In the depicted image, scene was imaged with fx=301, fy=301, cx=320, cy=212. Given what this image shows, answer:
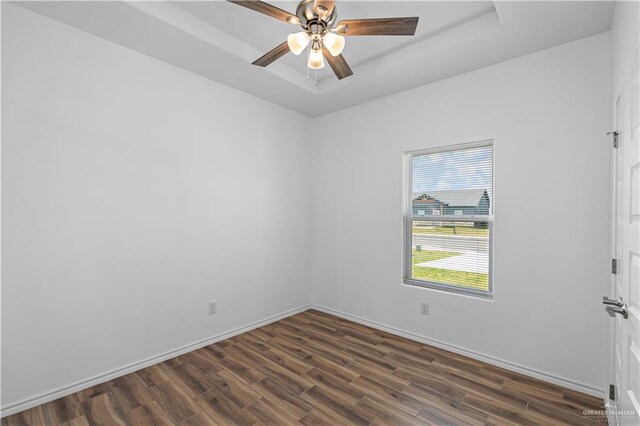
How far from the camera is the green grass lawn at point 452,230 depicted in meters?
2.96

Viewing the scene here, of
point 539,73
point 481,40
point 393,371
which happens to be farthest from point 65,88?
point 539,73

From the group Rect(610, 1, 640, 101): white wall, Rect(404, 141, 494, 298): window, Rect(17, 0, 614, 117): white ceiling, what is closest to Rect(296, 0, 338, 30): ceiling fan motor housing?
Rect(17, 0, 614, 117): white ceiling

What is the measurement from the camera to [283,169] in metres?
3.97

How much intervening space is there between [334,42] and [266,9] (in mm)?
459

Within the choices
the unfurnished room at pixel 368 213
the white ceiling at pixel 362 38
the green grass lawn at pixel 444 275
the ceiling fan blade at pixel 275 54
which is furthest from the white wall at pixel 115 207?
the green grass lawn at pixel 444 275

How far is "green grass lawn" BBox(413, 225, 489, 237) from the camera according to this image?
9.70 ft

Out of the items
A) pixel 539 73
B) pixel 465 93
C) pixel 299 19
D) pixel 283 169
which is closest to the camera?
pixel 299 19

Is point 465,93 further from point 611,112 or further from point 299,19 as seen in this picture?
point 299,19

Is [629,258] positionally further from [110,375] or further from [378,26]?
[110,375]

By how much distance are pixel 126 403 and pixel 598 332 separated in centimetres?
354

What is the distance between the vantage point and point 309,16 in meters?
1.94

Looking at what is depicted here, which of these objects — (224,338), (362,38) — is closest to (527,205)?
(362,38)

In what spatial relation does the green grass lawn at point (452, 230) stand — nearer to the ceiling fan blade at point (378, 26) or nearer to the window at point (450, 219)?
the window at point (450, 219)

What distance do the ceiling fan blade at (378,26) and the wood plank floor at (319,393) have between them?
255 cm
